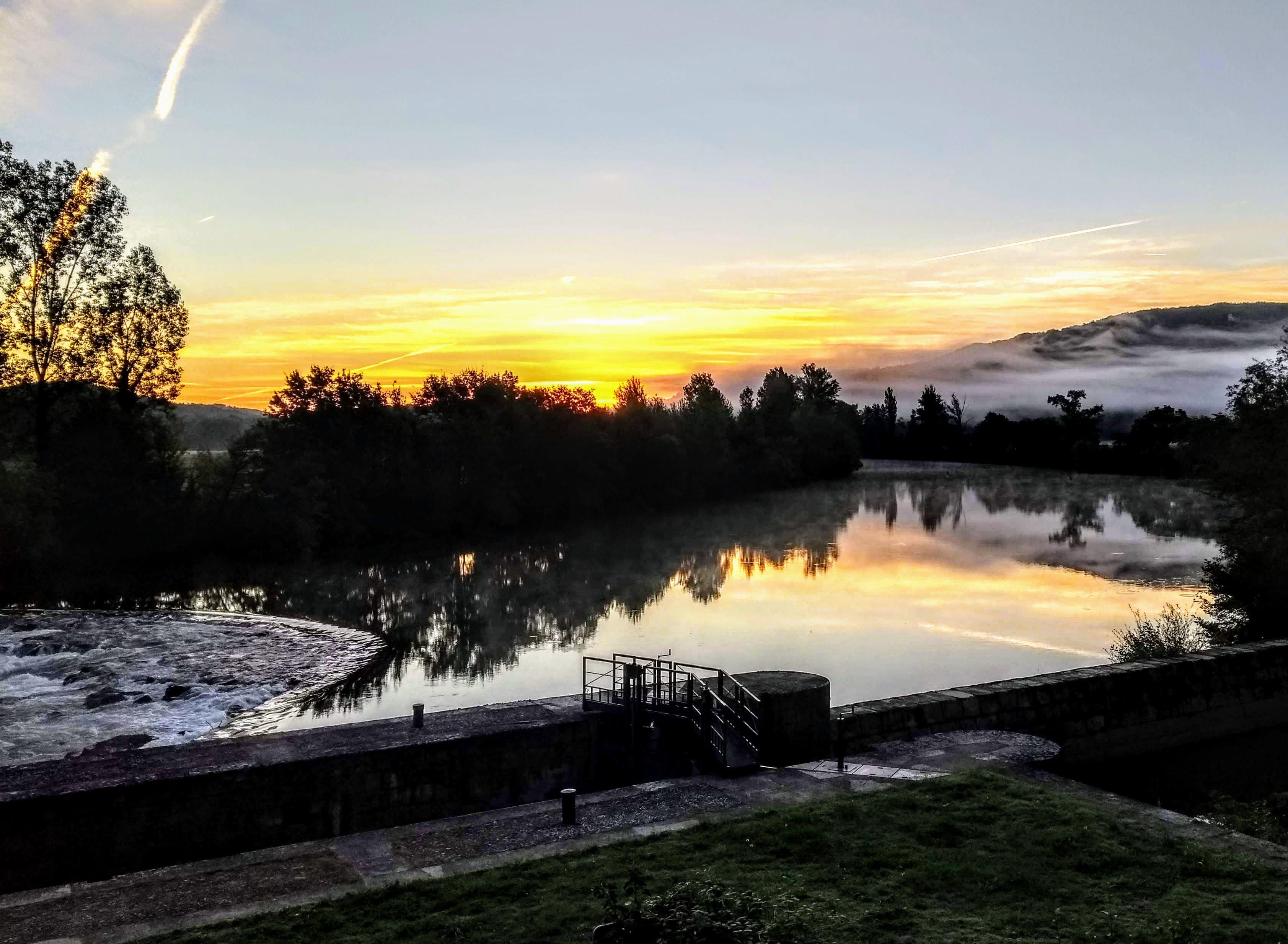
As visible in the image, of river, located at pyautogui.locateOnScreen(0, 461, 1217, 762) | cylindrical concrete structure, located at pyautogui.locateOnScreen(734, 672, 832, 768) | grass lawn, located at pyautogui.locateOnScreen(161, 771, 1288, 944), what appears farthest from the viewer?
river, located at pyautogui.locateOnScreen(0, 461, 1217, 762)

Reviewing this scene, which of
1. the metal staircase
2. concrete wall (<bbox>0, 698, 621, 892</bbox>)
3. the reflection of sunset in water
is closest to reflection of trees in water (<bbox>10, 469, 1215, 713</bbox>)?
the reflection of sunset in water

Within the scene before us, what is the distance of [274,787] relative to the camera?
1334 cm

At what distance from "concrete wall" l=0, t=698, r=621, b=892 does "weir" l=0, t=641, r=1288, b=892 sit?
0.06ft

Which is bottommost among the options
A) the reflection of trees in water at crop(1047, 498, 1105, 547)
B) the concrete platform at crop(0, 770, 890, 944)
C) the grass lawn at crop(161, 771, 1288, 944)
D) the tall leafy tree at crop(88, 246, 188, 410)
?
the reflection of trees in water at crop(1047, 498, 1105, 547)

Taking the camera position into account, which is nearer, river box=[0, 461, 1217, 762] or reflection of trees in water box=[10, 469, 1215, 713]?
river box=[0, 461, 1217, 762]

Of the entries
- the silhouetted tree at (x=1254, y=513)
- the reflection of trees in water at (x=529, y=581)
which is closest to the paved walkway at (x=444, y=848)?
the reflection of trees in water at (x=529, y=581)

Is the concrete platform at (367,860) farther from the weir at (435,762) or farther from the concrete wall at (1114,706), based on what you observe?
the concrete wall at (1114,706)

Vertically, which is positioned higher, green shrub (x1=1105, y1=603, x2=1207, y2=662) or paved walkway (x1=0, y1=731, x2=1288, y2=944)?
paved walkway (x1=0, y1=731, x2=1288, y2=944)

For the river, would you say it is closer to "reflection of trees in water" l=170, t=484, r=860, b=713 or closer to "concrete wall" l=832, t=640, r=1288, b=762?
"reflection of trees in water" l=170, t=484, r=860, b=713

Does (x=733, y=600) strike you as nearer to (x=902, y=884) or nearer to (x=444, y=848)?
(x=444, y=848)

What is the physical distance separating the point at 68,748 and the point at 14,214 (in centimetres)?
2919

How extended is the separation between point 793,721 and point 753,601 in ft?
70.2

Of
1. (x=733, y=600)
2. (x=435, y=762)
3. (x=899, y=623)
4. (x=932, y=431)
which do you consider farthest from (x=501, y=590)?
(x=932, y=431)

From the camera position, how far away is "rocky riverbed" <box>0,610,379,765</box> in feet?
65.9
